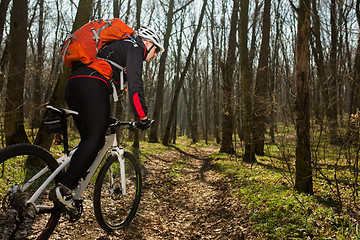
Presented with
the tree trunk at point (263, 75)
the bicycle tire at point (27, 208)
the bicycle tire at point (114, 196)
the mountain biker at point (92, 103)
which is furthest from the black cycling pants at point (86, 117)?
the tree trunk at point (263, 75)

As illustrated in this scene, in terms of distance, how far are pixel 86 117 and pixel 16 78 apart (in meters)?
4.42

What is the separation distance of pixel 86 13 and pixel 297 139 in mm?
5120

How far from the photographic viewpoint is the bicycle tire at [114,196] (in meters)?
2.96

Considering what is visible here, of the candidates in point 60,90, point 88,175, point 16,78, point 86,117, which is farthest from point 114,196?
point 16,78

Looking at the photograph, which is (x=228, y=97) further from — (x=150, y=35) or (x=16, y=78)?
(x=150, y=35)

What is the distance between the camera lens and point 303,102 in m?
4.05

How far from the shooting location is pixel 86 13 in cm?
524

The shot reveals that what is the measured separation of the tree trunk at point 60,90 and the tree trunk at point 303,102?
441cm

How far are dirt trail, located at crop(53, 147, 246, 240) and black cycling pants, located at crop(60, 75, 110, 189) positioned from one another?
3.61 ft

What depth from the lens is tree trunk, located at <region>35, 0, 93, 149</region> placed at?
482cm

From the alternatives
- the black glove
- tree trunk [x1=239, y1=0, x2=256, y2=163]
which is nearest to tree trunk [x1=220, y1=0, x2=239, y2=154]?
tree trunk [x1=239, y1=0, x2=256, y2=163]

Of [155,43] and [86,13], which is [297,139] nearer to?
[155,43]

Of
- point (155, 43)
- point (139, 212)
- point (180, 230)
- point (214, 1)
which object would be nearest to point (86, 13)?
point (155, 43)

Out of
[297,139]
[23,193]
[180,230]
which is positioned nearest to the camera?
[23,193]
